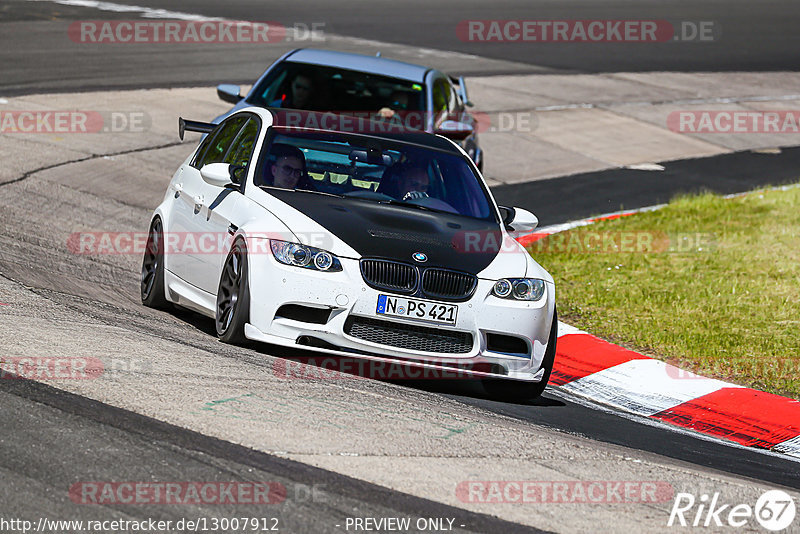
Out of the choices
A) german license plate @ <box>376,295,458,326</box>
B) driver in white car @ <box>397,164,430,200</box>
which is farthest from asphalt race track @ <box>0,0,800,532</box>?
driver in white car @ <box>397,164,430,200</box>

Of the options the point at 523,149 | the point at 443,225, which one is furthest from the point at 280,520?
the point at 523,149

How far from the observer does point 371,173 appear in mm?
8836

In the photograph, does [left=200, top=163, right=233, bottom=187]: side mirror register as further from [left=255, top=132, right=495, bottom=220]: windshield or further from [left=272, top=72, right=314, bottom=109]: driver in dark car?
[left=272, top=72, right=314, bottom=109]: driver in dark car

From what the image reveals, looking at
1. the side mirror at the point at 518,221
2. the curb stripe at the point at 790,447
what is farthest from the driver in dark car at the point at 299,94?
the curb stripe at the point at 790,447

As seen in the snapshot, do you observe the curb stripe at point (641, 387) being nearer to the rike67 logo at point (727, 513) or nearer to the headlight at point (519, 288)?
the headlight at point (519, 288)

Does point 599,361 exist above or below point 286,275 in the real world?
below

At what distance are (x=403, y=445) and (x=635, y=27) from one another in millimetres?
32727

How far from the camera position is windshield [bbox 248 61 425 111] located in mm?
13133

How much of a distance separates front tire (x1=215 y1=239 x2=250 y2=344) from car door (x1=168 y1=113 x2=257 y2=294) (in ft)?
0.52

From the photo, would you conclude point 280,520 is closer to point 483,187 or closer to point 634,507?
point 634,507

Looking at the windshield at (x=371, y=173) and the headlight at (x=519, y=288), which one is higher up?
the windshield at (x=371, y=173)

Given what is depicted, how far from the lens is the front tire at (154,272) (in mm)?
9031

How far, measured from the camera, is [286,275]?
751 cm

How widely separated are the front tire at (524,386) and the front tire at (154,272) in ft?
8.09
